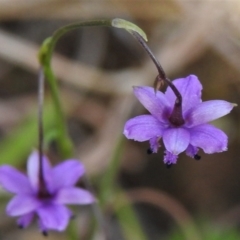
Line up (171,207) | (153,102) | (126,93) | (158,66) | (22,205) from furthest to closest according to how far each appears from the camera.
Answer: (126,93) → (171,207) → (22,205) → (153,102) → (158,66)

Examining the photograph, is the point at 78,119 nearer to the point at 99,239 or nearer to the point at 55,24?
the point at 55,24

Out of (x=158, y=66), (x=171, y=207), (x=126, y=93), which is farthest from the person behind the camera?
(x=126, y=93)

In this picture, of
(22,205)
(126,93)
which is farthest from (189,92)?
(126,93)

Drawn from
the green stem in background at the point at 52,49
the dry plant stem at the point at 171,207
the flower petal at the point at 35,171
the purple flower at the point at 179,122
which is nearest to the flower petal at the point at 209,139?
the purple flower at the point at 179,122

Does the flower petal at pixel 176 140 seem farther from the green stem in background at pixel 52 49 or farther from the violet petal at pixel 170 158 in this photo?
the green stem in background at pixel 52 49

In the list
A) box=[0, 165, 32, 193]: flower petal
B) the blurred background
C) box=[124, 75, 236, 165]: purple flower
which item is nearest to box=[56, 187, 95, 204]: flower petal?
box=[0, 165, 32, 193]: flower petal

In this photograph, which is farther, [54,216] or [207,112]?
[54,216]

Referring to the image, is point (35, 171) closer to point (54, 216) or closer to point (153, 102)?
point (54, 216)
